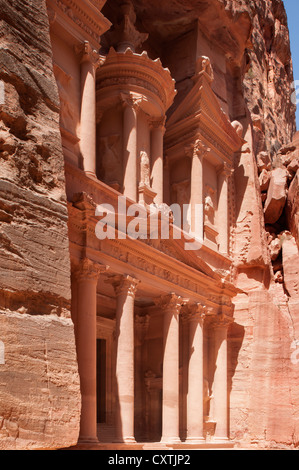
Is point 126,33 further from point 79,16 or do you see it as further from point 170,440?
point 170,440

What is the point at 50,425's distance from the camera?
20.4 ft

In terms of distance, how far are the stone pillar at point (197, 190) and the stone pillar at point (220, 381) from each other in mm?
3099

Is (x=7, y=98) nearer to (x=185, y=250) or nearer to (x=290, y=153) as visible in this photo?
(x=185, y=250)

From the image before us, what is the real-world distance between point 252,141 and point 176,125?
4554 millimetres

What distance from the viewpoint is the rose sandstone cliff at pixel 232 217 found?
20.5 feet

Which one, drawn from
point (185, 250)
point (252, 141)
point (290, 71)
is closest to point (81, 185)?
point (185, 250)

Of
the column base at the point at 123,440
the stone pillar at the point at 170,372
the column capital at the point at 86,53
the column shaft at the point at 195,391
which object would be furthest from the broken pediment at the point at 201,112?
the column base at the point at 123,440

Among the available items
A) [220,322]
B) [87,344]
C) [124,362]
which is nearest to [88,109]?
[87,344]

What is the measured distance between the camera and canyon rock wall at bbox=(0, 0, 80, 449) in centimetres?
602

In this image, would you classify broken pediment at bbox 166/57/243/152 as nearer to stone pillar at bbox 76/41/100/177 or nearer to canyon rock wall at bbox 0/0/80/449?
stone pillar at bbox 76/41/100/177

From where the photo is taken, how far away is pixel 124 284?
15.3 m

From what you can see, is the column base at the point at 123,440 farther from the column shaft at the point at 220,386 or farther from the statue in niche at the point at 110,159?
the statue in niche at the point at 110,159

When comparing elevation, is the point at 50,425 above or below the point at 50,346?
below

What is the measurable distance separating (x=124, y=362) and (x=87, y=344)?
4.99 feet
